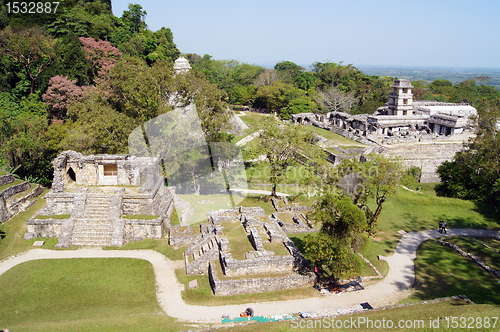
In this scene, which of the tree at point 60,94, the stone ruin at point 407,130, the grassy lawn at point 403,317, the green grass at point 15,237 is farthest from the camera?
the stone ruin at point 407,130

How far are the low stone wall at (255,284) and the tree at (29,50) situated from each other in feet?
117

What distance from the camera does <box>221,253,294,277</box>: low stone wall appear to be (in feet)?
53.8

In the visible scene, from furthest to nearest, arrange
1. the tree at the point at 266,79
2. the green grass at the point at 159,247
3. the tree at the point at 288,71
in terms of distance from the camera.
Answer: the tree at the point at 288,71
the tree at the point at 266,79
the green grass at the point at 159,247

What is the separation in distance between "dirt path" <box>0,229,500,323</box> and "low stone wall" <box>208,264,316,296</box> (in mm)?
847

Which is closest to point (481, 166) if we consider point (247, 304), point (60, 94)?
point (247, 304)

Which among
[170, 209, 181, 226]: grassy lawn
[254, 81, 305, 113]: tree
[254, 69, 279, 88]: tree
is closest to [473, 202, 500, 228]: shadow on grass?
[170, 209, 181, 226]: grassy lawn

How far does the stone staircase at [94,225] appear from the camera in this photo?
19.9m

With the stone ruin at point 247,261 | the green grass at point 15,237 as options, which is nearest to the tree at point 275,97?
the stone ruin at point 247,261

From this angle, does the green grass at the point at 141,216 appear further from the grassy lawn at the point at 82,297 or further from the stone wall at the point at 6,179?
the stone wall at the point at 6,179

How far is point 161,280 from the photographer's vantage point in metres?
16.9

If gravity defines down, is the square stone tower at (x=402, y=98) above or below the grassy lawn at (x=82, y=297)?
above

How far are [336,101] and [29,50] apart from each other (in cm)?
5276

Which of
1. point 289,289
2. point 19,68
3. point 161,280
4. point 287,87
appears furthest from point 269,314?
point 287,87

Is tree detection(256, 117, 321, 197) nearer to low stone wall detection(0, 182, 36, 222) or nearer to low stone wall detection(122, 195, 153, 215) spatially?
low stone wall detection(122, 195, 153, 215)
